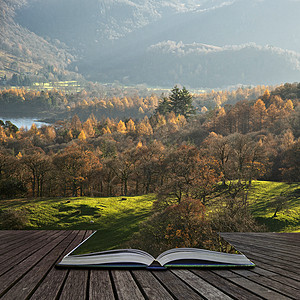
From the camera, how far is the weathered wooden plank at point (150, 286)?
7.87 ft

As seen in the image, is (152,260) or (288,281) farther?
(152,260)

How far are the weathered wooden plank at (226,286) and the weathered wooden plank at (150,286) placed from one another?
2.04ft

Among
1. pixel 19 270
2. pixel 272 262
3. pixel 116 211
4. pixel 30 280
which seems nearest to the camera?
pixel 30 280

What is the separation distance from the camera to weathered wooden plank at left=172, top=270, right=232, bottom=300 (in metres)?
2.44

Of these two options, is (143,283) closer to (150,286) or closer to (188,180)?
(150,286)

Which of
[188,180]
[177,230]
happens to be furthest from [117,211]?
[177,230]

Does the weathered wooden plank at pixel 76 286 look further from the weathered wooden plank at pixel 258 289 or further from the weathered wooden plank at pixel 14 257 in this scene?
the weathered wooden plank at pixel 258 289

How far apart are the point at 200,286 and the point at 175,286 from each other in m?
0.29

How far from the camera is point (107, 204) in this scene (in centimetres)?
4322

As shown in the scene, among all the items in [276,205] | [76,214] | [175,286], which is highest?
[175,286]

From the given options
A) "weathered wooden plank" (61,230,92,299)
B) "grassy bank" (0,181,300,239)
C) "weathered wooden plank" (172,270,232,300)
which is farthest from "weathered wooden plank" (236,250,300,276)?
"grassy bank" (0,181,300,239)

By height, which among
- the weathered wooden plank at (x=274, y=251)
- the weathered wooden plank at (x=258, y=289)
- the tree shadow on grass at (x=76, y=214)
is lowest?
the tree shadow on grass at (x=76, y=214)

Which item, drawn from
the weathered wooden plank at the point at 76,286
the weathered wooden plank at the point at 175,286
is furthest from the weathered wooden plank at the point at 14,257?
the weathered wooden plank at the point at 175,286

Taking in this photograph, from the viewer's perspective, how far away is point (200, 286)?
2668mm
